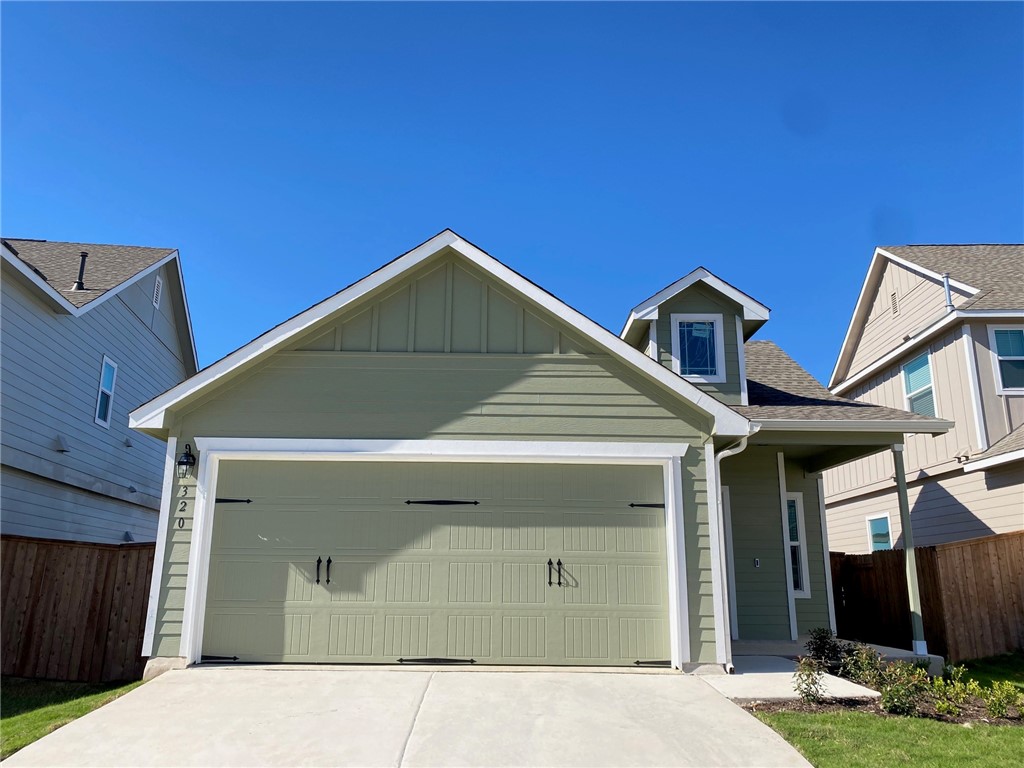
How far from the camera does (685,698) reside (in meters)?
6.70

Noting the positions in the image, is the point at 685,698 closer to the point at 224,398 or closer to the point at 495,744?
the point at 495,744

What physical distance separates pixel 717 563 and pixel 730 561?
111 inches

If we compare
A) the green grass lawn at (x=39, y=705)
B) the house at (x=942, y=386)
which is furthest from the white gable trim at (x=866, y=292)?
the green grass lawn at (x=39, y=705)

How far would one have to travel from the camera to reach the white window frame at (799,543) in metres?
10.8

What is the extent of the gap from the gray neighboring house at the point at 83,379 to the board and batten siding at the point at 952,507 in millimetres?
14637

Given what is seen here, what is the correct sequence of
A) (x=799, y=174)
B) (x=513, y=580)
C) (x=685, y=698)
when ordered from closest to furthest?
(x=685, y=698)
(x=513, y=580)
(x=799, y=174)

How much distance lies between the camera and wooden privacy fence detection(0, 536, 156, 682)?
8469mm

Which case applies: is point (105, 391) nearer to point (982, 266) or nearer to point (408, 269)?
point (408, 269)

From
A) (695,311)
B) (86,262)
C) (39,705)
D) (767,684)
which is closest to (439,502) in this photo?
(767,684)

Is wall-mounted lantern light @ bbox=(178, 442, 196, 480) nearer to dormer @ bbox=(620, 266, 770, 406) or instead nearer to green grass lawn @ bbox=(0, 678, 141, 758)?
green grass lawn @ bbox=(0, 678, 141, 758)

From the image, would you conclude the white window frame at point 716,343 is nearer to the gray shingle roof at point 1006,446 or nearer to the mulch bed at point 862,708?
the mulch bed at point 862,708

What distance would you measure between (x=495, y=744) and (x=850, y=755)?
272 cm

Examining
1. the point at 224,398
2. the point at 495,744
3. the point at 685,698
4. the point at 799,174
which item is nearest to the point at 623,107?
the point at 799,174

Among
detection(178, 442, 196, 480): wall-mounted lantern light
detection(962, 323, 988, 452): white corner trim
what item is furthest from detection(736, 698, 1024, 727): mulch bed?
detection(962, 323, 988, 452): white corner trim
